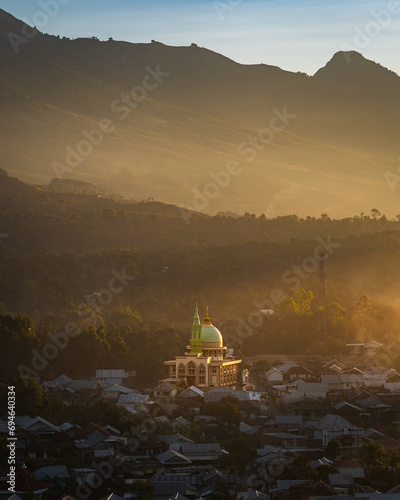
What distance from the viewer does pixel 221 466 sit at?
39.4m

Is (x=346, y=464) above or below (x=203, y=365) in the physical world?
below

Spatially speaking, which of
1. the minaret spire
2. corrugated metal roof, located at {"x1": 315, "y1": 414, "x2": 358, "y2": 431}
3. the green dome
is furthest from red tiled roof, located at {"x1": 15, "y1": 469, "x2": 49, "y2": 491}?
the green dome

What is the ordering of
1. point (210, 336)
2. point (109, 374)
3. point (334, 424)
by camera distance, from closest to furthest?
point (334, 424)
point (109, 374)
point (210, 336)

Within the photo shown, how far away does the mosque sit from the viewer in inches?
2282

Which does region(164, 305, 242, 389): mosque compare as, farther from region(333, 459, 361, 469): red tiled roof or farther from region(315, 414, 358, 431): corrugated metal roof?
region(333, 459, 361, 469): red tiled roof

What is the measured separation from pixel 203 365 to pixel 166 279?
33517 millimetres

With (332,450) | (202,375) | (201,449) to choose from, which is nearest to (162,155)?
(202,375)

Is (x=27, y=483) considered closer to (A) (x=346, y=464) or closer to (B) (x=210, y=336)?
(A) (x=346, y=464)

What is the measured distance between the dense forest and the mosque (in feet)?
4.92

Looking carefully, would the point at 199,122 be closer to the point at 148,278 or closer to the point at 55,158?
the point at 55,158

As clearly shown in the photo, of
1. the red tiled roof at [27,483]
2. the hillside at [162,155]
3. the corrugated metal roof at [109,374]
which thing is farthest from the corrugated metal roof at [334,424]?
the hillside at [162,155]

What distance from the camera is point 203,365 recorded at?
2288 inches

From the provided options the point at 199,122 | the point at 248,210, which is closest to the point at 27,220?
the point at 248,210

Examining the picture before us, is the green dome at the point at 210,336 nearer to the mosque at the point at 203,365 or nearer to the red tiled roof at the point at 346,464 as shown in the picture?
the mosque at the point at 203,365
